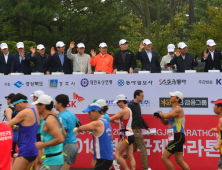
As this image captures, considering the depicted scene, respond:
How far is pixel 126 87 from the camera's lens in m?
9.13

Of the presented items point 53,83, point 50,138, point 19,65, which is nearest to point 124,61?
point 53,83

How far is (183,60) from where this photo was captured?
940cm

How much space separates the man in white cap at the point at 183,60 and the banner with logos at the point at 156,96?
0.67 meters

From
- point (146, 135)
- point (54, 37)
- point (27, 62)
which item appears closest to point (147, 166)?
point (146, 135)

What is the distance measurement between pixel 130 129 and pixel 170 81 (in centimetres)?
171

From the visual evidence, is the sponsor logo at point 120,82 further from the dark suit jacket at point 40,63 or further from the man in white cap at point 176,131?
the dark suit jacket at point 40,63

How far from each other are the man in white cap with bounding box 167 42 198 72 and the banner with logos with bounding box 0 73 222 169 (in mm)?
674

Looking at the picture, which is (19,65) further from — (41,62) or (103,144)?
(103,144)

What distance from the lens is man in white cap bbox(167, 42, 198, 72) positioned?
9.38 meters

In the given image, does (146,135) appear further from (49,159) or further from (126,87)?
(49,159)

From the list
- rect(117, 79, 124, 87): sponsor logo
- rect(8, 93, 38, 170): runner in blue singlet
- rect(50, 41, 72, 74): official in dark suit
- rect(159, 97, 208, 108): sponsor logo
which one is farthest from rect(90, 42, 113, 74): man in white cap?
rect(8, 93, 38, 170): runner in blue singlet

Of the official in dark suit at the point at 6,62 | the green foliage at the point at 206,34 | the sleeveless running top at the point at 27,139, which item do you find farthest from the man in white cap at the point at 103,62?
the green foliage at the point at 206,34

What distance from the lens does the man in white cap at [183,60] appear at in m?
9.38

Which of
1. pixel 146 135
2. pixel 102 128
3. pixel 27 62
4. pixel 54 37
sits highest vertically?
pixel 54 37
